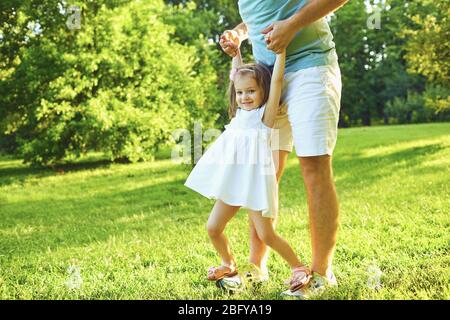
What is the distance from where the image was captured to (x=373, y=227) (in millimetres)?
4500

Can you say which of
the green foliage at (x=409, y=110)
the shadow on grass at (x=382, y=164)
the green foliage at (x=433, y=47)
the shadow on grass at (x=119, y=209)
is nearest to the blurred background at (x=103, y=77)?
the green foliage at (x=433, y=47)

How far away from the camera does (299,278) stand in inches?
108

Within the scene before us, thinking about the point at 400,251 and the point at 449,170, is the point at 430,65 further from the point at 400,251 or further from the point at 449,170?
the point at 400,251

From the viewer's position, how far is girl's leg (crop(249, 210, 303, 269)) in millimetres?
2768

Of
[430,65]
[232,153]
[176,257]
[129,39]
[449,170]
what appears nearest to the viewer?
[232,153]

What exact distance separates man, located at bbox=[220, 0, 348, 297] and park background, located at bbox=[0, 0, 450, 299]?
0.98ft

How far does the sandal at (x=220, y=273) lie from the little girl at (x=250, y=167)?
123mm

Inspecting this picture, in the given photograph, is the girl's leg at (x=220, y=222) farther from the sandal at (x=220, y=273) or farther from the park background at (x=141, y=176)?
the park background at (x=141, y=176)

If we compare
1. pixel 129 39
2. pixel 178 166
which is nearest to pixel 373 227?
pixel 178 166

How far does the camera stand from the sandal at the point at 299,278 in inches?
107

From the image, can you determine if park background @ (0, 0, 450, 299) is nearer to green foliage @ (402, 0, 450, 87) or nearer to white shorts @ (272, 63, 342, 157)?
green foliage @ (402, 0, 450, 87)
